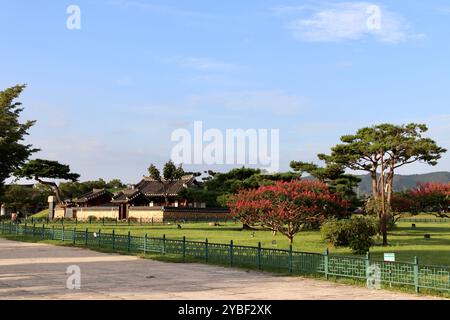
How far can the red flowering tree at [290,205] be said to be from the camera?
26.5m

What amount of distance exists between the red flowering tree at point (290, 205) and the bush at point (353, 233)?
164 cm

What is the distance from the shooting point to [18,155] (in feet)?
119

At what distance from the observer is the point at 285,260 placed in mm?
17641

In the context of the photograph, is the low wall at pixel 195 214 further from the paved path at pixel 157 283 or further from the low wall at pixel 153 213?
the paved path at pixel 157 283

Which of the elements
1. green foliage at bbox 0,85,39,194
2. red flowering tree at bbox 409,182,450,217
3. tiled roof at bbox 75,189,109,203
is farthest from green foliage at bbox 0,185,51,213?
red flowering tree at bbox 409,182,450,217

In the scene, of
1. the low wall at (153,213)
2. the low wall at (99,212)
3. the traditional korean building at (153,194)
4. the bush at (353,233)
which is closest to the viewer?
the bush at (353,233)

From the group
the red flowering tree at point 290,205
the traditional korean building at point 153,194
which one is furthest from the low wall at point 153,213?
the red flowering tree at point 290,205

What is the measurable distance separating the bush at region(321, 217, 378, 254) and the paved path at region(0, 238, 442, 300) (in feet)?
27.9

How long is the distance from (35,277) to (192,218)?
51482 millimetres

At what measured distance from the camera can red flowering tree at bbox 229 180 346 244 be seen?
26.5 meters

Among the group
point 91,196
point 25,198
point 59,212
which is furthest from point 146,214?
point 25,198

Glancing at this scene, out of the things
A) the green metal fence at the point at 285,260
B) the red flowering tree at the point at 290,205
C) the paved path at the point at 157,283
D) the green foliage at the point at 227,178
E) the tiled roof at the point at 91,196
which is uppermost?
the green foliage at the point at 227,178

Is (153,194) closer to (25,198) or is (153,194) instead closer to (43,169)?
(43,169)
